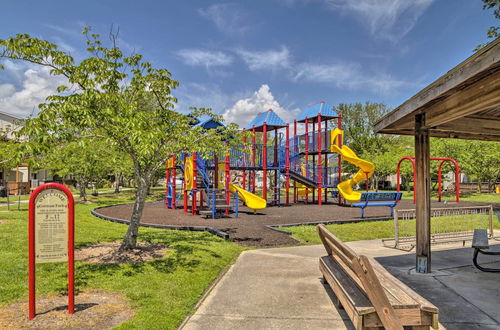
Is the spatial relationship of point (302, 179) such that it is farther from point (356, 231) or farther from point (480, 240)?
point (480, 240)

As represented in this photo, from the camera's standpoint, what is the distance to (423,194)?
5957 millimetres

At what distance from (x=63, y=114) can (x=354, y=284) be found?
533 centimetres

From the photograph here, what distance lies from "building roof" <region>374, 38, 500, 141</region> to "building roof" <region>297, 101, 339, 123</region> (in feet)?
51.8

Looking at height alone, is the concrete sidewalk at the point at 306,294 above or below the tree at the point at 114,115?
below

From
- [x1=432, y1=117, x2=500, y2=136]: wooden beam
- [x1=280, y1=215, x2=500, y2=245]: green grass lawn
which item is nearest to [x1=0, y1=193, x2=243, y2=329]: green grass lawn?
[x1=280, y1=215, x2=500, y2=245]: green grass lawn

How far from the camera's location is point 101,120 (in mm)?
6305

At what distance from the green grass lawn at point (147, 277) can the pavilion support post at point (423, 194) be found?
3849mm

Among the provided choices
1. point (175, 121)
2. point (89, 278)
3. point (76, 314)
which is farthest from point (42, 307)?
point (175, 121)

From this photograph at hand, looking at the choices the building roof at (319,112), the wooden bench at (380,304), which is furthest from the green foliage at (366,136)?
the wooden bench at (380,304)

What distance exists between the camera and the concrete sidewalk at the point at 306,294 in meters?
4.09

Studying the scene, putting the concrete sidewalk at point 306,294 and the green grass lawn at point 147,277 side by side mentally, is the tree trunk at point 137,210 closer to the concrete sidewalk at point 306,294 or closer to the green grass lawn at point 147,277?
the green grass lawn at point 147,277

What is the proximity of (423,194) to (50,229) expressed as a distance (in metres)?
6.00

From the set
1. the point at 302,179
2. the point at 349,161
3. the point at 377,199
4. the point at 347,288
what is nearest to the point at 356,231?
the point at 377,199

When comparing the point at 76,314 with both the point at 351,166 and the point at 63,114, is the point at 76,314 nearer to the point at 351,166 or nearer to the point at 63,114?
the point at 63,114
